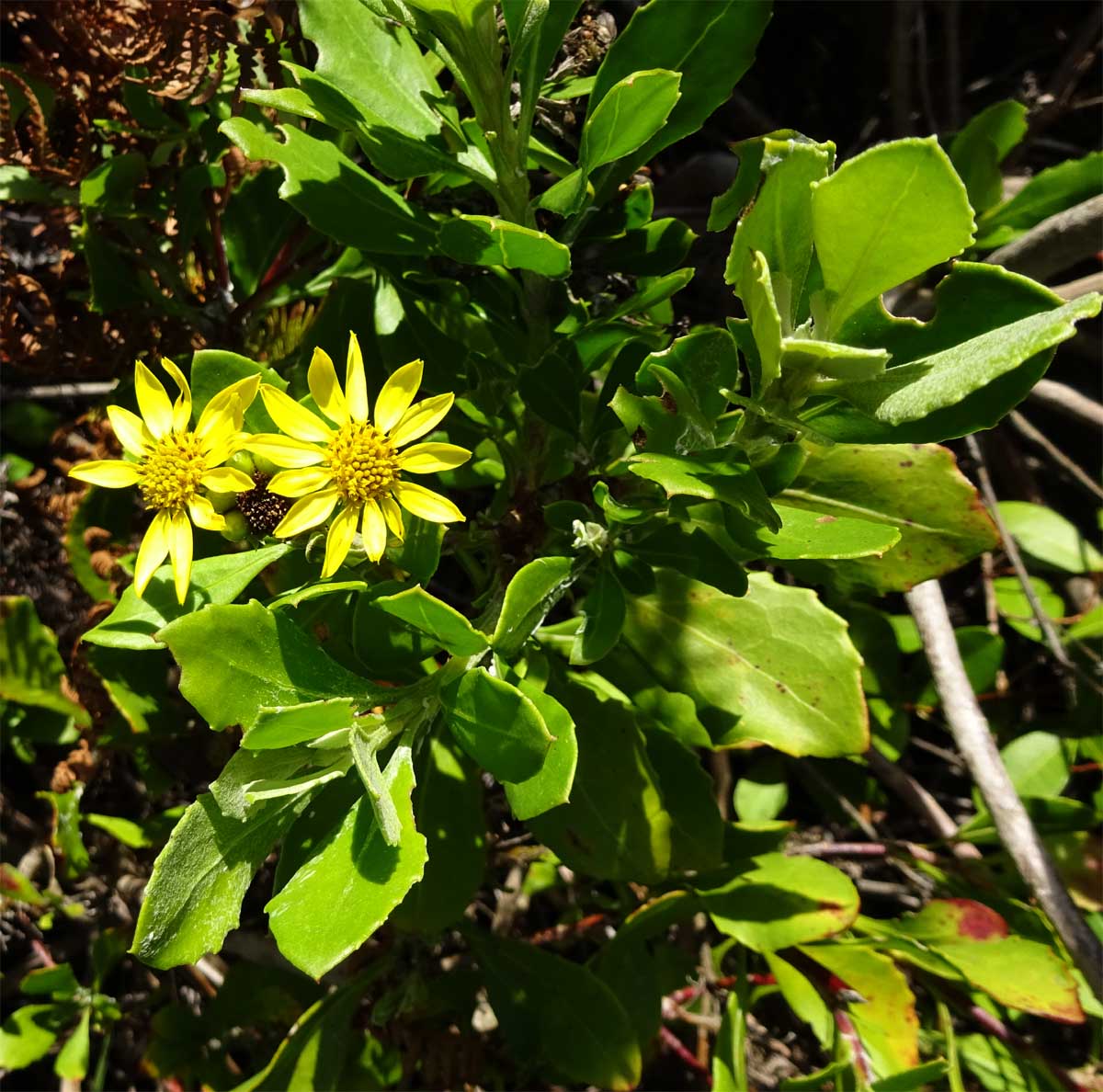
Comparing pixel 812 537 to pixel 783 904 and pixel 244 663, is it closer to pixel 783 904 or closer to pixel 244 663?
pixel 244 663

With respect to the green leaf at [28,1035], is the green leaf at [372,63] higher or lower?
higher

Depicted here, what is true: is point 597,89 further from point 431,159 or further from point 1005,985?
point 1005,985

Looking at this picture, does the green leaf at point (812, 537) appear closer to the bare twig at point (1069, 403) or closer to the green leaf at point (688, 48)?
the green leaf at point (688, 48)

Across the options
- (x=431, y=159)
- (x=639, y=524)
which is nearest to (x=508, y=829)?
(x=639, y=524)

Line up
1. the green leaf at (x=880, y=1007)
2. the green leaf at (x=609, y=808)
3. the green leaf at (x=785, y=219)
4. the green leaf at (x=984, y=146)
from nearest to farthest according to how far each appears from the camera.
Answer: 1. the green leaf at (x=785, y=219)
2. the green leaf at (x=609, y=808)
3. the green leaf at (x=880, y=1007)
4. the green leaf at (x=984, y=146)

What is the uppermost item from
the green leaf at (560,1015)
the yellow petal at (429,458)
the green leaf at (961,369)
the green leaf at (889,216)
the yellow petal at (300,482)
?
the green leaf at (889,216)

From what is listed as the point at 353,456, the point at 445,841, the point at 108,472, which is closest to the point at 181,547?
the point at 108,472

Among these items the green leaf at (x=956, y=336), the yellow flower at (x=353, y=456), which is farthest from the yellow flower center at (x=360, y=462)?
the green leaf at (x=956, y=336)
